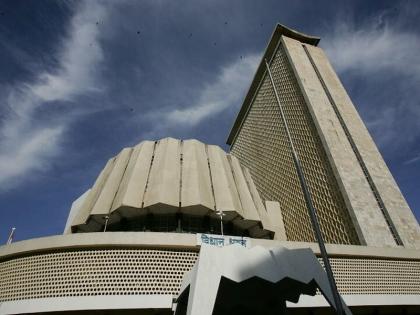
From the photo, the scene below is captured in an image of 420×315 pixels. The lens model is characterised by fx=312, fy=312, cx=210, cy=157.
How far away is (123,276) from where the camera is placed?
15250 mm

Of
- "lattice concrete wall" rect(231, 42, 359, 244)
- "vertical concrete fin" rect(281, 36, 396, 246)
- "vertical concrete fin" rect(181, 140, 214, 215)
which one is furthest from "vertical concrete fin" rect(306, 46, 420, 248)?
"vertical concrete fin" rect(181, 140, 214, 215)

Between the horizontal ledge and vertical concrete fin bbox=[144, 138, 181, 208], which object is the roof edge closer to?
vertical concrete fin bbox=[144, 138, 181, 208]

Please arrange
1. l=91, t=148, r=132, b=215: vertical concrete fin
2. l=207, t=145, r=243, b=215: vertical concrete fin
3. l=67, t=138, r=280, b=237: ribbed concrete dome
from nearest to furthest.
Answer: l=67, t=138, r=280, b=237: ribbed concrete dome < l=91, t=148, r=132, b=215: vertical concrete fin < l=207, t=145, r=243, b=215: vertical concrete fin

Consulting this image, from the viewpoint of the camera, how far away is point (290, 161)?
33.1 meters

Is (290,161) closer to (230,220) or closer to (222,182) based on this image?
(222,182)

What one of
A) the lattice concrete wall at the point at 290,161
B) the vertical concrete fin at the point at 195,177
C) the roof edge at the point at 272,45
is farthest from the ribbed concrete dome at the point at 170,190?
the roof edge at the point at 272,45

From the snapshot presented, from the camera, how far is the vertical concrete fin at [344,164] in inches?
843

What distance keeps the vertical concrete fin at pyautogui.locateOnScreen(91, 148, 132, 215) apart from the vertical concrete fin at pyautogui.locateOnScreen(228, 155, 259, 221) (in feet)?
31.6

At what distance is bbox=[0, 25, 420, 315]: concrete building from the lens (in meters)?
15.3

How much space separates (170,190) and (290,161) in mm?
15744

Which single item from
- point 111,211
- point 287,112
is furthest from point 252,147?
point 111,211

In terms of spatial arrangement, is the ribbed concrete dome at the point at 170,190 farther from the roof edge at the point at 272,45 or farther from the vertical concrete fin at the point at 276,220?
the roof edge at the point at 272,45

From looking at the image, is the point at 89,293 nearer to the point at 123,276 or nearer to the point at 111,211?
the point at 123,276

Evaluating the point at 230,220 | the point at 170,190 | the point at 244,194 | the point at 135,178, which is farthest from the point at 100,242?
the point at 244,194
